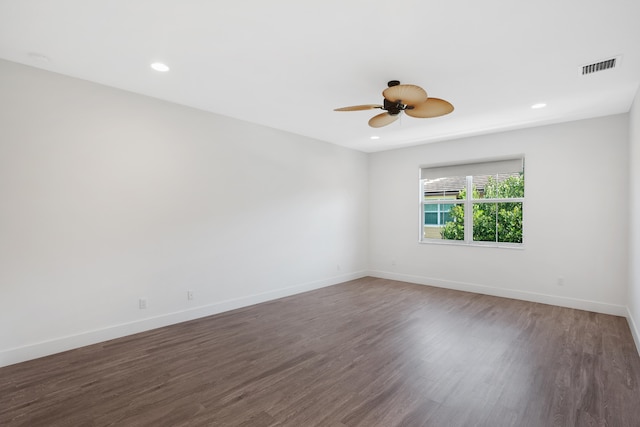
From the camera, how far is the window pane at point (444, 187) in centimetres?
579

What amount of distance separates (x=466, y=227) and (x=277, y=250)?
3.32m

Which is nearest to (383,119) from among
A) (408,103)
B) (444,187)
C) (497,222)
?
(408,103)

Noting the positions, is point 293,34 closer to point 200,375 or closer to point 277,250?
point 200,375

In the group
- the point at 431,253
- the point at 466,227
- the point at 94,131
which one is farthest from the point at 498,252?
the point at 94,131

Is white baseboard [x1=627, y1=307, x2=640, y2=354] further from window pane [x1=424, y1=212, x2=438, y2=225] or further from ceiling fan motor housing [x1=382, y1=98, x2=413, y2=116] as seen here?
ceiling fan motor housing [x1=382, y1=98, x2=413, y2=116]

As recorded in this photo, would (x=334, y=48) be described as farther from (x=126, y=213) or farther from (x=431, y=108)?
(x=126, y=213)

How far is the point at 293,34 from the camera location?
2.40 metres

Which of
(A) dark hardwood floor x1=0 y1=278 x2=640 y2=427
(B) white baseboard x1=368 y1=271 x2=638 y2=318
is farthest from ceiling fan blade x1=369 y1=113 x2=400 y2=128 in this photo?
(B) white baseboard x1=368 y1=271 x2=638 y2=318

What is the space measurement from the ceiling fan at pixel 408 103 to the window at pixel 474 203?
2780 millimetres

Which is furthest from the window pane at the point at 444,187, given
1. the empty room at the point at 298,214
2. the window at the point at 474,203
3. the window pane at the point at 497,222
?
the window pane at the point at 497,222

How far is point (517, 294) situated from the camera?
4973 mm

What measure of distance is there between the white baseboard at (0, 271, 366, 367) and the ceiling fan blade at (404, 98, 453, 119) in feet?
10.8

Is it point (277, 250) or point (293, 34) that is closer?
point (293, 34)

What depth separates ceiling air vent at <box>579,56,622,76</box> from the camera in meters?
2.77
